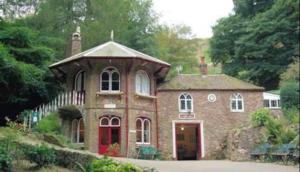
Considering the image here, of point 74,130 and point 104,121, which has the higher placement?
point 104,121

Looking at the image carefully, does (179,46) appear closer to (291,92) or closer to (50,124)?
(291,92)

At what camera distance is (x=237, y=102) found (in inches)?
1139

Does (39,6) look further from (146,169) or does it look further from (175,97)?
(146,169)

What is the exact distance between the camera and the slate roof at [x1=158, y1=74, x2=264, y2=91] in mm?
28656

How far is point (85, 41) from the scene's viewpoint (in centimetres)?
3744

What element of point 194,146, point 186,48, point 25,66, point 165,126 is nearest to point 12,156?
point 25,66

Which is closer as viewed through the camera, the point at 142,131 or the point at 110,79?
the point at 110,79

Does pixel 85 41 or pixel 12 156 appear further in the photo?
pixel 85 41

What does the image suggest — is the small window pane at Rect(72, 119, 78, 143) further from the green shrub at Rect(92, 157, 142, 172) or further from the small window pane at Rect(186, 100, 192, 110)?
the green shrub at Rect(92, 157, 142, 172)

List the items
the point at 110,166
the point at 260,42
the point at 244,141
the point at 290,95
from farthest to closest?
the point at 260,42
the point at 290,95
the point at 244,141
the point at 110,166

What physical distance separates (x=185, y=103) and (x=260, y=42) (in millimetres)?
14329

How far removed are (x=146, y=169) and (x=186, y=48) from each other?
36.6m

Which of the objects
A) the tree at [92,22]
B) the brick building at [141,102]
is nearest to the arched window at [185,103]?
the brick building at [141,102]

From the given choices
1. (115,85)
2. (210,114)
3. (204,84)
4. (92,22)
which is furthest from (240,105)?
(92,22)
